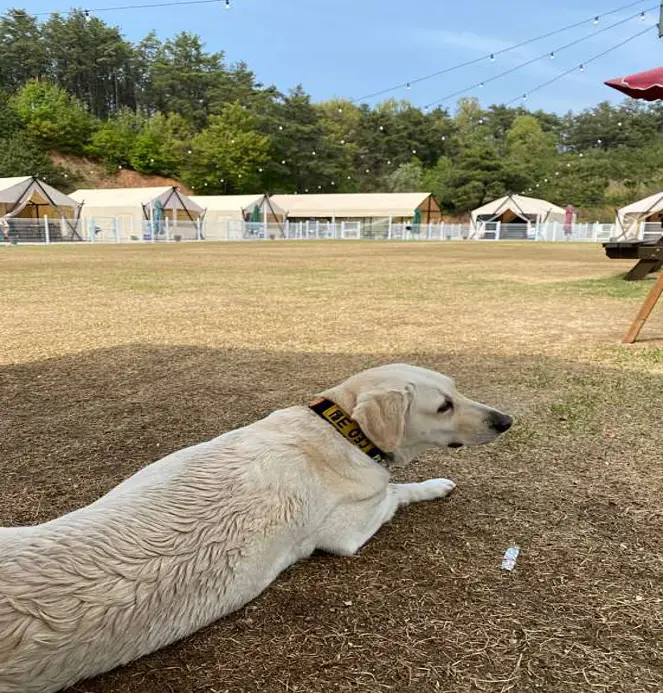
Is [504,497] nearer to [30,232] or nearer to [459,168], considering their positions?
[30,232]

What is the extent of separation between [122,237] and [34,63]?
50589 millimetres

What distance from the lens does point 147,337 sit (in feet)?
19.1

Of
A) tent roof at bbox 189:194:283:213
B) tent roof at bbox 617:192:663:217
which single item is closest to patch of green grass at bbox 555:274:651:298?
tent roof at bbox 617:192:663:217

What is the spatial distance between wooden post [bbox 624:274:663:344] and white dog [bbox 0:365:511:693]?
3322mm

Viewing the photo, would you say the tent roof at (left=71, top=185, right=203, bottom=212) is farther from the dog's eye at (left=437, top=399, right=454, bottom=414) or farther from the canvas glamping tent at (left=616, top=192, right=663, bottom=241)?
the dog's eye at (left=437, top=399, right=454, bottom=414)

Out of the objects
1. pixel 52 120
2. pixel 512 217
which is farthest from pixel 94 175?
pixel 512 217

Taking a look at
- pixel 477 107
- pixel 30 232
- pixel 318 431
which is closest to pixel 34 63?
pixel 30 232

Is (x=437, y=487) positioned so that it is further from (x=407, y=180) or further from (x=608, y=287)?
(x=407, y=180)

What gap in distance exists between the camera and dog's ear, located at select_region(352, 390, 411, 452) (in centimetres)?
208

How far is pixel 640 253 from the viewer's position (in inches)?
326

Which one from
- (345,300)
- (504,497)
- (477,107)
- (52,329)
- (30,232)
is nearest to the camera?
(504,497)

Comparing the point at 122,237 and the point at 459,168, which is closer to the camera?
the point at 122,237

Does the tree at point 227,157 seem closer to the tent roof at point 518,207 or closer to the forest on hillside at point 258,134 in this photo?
the forest on hillside at point 258,134

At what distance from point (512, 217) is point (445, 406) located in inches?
2209
